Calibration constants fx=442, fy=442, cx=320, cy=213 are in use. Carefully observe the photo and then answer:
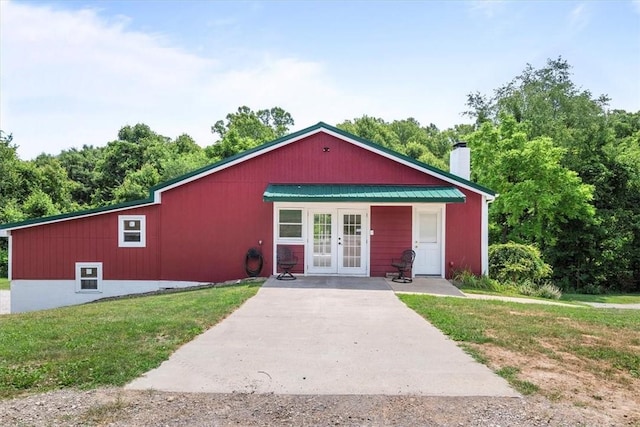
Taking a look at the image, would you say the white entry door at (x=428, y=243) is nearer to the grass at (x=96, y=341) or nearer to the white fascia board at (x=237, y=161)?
the white fascia board at (x=237, y=161)

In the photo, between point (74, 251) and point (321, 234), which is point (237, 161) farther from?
point (74, 251)

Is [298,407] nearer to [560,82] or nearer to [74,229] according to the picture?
[74,229]

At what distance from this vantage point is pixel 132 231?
13375 mm


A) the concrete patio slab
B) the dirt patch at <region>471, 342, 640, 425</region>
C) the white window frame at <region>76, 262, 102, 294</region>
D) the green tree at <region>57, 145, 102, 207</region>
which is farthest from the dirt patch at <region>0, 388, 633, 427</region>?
the green tree at <region>57, 145, 102, 207</region>

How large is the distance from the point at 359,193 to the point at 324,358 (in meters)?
7.62

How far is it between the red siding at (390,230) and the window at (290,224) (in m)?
2.21

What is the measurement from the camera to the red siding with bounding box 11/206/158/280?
13195mm

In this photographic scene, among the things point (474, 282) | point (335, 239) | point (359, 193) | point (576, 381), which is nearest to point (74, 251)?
point (335, 239)

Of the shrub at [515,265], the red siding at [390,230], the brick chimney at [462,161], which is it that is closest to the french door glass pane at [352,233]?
the red siding at [390,230]

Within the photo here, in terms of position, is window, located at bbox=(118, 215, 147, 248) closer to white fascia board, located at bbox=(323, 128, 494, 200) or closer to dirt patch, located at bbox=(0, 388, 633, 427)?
white fascia board, located at bbox=(323, 128, 494, 200)

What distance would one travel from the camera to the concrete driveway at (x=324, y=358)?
4.50 meters

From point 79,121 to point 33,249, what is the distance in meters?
25.2

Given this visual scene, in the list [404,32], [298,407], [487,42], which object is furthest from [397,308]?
[487,42]

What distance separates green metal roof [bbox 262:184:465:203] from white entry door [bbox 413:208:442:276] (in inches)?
32.4
